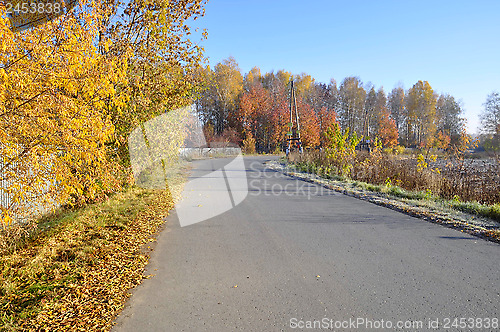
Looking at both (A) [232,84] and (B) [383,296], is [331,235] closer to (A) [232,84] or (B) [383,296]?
(B) [383,296]

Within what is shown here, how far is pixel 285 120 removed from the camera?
46125mm

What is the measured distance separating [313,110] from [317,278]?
45.1 m

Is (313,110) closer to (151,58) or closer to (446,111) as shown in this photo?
(446,111)

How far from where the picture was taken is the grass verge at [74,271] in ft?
9.85

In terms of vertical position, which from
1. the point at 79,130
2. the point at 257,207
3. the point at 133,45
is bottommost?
the point at 257,207

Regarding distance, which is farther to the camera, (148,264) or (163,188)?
(163,188)

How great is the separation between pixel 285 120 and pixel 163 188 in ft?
119

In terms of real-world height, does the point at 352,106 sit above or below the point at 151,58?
above

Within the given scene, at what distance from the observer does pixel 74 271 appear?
4027 millimetres

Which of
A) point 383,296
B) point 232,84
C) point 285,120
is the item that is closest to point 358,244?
point 383,296

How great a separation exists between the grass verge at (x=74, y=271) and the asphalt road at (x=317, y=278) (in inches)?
12.1

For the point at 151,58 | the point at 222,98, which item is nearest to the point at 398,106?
the point at 222,98

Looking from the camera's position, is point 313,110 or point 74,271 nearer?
point 74,271

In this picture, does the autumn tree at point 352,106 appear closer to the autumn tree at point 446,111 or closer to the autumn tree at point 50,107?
the autumn tree at point 446,111
